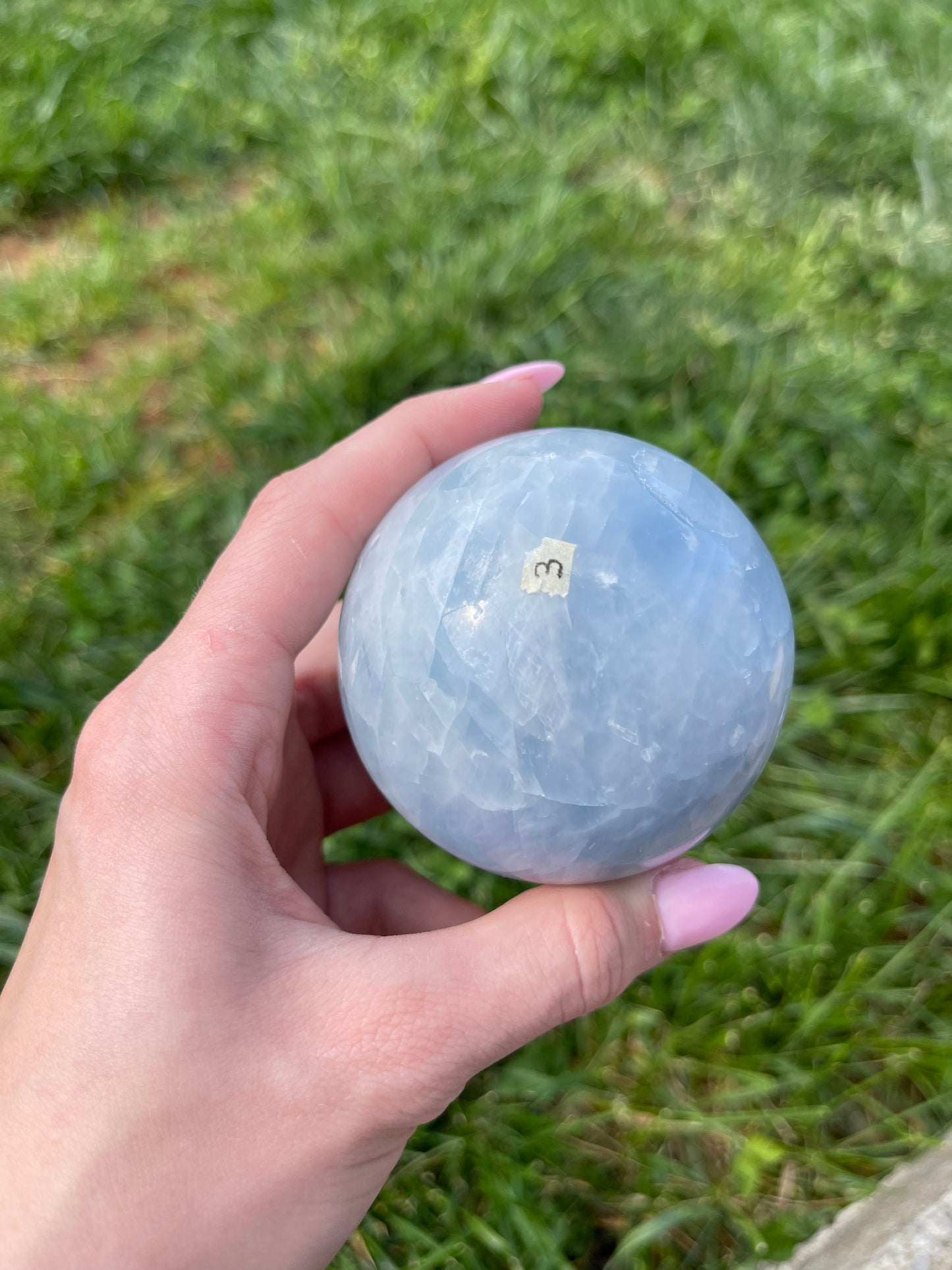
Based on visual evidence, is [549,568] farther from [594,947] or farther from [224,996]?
[224,996]

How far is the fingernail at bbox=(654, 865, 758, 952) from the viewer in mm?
1148

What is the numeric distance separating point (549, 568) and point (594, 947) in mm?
426

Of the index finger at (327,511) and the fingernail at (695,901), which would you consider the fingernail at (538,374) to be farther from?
the fingernail at (695,901)

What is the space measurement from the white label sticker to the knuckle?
364 mm

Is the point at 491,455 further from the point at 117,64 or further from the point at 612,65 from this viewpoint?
the point at 117,64

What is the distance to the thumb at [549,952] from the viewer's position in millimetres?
1015

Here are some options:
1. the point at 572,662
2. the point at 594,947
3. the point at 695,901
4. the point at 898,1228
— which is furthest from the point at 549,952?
the point at 898,1228

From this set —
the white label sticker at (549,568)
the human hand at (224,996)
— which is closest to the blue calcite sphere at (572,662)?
the white label sticker at (549,568)

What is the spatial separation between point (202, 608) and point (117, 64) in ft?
7.54

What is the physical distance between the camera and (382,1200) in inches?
53.6

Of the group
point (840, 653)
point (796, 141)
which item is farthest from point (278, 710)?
point (796, 141)

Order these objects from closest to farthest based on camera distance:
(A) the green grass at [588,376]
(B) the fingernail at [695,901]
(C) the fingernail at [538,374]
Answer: (B) the fingernail at [695,901] → (A) the green grass at [588,376] → (C) the fingernail at [538,374]

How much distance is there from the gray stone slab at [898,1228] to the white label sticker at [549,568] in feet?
3.17

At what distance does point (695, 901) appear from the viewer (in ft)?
3.78
